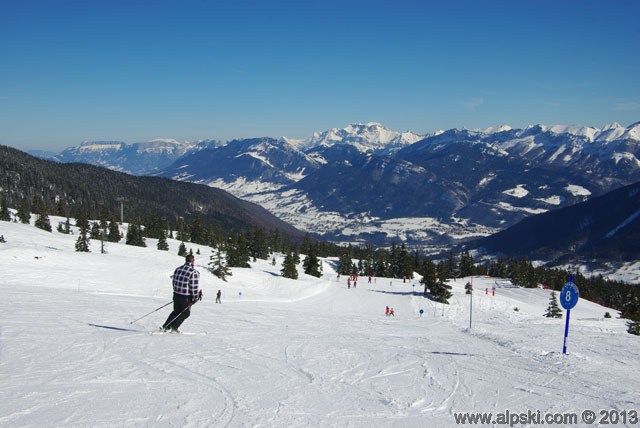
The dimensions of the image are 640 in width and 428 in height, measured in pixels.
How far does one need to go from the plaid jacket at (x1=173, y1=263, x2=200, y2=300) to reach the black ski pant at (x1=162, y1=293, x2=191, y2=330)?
0.17m

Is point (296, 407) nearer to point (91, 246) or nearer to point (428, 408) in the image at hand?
point (428, 408)

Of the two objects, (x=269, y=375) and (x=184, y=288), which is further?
(x=184, y=288)

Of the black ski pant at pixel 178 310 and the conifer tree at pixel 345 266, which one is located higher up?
the black ski pant at pixel 178 310

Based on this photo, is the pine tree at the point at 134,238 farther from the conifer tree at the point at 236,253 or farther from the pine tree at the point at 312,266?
the pine tree at the point at 312,266

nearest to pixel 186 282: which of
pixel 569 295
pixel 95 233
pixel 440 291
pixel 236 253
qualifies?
pixel 569 295

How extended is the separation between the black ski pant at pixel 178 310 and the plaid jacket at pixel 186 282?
0.55 feet

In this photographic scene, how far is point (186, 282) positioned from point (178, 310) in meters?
0.99

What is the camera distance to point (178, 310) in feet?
40.7

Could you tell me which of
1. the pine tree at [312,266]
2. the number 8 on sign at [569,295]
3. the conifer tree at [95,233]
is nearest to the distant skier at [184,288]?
the number 8 on sign at [569,295]

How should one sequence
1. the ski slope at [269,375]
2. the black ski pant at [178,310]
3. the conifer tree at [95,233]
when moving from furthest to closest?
the conifer tree at [95,233], the black ski pant at [178,310], the ski slope at [269,375]

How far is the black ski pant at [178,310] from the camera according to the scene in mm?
12177

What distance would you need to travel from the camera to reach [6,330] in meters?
11.5

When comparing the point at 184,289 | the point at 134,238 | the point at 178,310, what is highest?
the point at 184,289

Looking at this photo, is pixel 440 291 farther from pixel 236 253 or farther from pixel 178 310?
pixel 178 310
